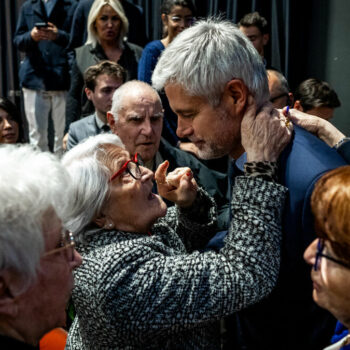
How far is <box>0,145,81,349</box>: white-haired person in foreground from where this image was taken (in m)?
1.17

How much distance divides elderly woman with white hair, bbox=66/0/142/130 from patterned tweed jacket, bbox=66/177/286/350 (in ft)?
9.74

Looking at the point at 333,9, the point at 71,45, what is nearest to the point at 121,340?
the point at 333,9

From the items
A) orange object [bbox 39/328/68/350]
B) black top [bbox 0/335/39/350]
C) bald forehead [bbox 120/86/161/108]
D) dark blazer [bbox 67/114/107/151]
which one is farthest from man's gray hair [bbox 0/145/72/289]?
dark blazer [bbox 67/114/107/151]

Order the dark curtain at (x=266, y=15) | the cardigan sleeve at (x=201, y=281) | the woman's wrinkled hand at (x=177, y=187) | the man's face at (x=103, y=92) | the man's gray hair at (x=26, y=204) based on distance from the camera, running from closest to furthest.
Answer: the man's gray hair at (x=26, y=204) → the cardigan sleeve at (x=201, y=281) → the woman's wrinkled hand at (x=177, y=187) → the man's face at (x=103, y=92) → the dark curtain at (x=266, y=15)

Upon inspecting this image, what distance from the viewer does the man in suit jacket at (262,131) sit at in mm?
1617

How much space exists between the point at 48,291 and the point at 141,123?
6.14 feet

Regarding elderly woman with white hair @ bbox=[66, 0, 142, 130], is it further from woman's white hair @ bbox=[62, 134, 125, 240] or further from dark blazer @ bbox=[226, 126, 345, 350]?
dark blazer @ bbox=[226, 126, 345, 350]

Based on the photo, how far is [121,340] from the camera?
60.9 inches

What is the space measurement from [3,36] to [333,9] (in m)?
4.22

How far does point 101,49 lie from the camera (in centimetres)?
438

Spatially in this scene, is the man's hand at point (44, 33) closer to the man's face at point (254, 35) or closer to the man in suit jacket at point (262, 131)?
the man's face at point (254, 35)

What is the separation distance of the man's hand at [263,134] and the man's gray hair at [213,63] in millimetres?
69

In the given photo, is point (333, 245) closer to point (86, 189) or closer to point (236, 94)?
point (236, 94)

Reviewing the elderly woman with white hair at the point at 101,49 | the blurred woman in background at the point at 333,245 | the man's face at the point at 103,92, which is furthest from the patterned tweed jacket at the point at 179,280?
the elderly woman with white hair at the point at 101,49
